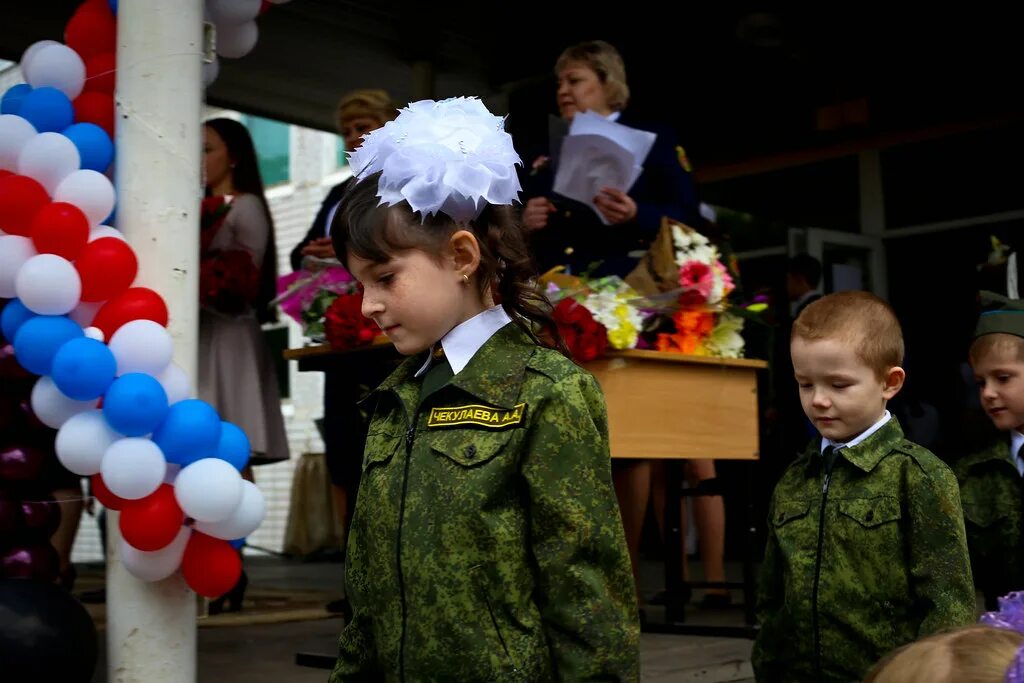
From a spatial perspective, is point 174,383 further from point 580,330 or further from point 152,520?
point 580,330

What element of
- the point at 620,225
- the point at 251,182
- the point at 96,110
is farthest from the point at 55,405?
the point at 251,182

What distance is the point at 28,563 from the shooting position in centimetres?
391

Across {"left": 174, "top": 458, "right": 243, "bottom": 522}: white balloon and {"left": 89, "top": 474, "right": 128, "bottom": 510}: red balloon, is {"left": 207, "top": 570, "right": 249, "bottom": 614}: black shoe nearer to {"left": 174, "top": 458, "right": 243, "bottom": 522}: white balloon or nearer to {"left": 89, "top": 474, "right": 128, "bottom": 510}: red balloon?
{"left": 89, "top": 474, "right": 128, "bottom": 510}: red balloon

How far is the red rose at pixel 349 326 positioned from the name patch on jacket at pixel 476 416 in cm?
220

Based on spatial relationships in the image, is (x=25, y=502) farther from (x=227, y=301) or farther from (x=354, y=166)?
(x=354, y=166)

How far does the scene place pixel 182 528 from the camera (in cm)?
339

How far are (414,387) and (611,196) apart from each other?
2.61 metres

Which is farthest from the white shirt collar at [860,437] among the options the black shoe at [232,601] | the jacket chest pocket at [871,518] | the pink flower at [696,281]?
the black shoe at [232,601]

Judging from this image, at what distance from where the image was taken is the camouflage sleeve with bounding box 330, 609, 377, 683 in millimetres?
2238

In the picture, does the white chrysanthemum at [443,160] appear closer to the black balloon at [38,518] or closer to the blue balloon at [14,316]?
the blue balloon at [14,316]

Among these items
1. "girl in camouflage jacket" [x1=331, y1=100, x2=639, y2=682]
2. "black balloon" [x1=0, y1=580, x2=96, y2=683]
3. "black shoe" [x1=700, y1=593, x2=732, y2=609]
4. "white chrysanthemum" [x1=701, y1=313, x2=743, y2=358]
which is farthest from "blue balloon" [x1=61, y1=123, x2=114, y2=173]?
"black shoe" [x1=700, y1=593, x2=732, y2=609]

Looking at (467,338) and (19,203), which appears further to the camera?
(19,203)

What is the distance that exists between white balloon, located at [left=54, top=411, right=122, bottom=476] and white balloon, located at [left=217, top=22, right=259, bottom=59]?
1.45 m

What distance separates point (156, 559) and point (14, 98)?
149 cm
